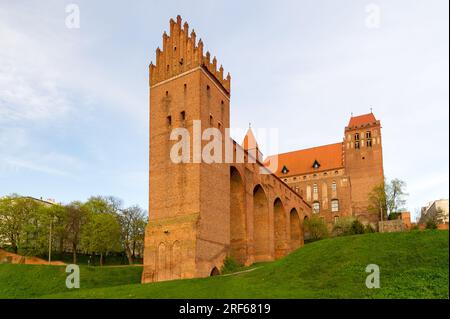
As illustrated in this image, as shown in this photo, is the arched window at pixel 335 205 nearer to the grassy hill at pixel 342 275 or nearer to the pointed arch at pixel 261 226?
the pointed arch at pixel 261 226

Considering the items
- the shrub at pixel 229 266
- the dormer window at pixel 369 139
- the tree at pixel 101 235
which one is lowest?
the shrub at pixel 229 266

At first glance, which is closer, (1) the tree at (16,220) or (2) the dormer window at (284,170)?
(1) the tree at (16,220)

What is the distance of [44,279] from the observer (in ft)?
92.4

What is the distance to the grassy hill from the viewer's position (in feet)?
52.0

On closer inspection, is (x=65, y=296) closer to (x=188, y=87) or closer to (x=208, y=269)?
(x=208, y=269)

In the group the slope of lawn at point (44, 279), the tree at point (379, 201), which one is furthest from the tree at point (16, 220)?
the tree at point (379, 201)

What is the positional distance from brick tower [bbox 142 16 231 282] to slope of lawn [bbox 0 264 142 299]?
3.03m

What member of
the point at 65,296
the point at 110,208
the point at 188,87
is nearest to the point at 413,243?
the point at 65,296

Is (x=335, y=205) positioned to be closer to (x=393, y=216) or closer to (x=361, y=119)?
(x=393, y=216)

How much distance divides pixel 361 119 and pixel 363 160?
23.9ft

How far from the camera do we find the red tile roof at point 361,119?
66562mm

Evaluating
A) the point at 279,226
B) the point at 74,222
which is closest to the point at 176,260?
the point at 279,226
